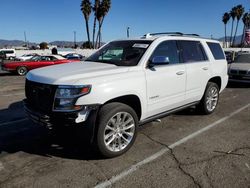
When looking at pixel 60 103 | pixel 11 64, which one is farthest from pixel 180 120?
pixel 11 64

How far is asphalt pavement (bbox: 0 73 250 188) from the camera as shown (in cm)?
326

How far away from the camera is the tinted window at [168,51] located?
4574mm

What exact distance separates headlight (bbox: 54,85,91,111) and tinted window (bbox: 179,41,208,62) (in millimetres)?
2487

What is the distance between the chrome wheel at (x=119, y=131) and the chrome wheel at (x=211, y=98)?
8.69 ft

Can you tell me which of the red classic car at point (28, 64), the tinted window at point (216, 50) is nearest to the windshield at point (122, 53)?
the tinted window at point (216, 50)

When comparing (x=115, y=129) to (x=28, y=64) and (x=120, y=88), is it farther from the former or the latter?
(x=28, y=64)

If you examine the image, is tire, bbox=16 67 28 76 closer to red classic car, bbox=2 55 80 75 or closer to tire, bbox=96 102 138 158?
red classic car, bbox=2 55 80 75

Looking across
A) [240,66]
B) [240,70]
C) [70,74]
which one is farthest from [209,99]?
[240,66]

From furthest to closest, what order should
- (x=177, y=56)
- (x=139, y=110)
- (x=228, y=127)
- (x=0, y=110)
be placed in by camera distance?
(x=0, y=110), (x=228, y=127), (x=177, y=56), (x=139, y=110)

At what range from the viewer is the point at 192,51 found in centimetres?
544

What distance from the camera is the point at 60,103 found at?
3.45 metres

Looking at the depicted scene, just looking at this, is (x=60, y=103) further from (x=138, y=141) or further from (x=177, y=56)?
(x=177, y=56)

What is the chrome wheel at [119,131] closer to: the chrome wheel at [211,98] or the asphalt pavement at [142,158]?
the asphalt pavement at [142,158]

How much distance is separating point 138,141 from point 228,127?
2057mm
